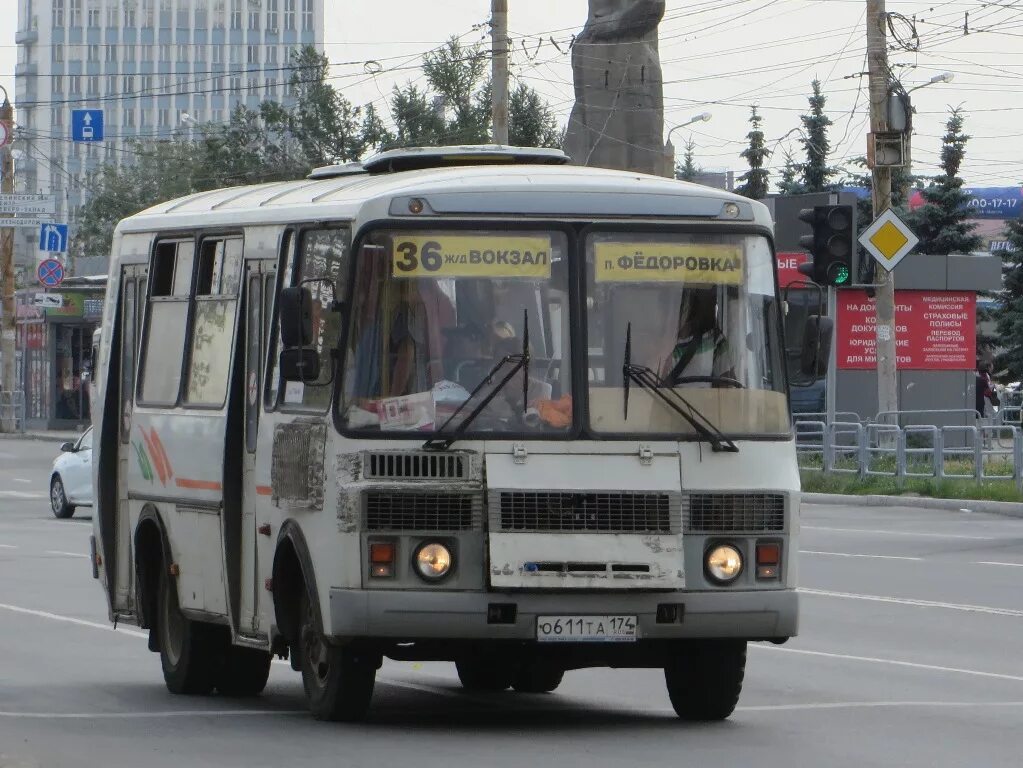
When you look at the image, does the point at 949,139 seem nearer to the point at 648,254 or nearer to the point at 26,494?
the point at 26,494

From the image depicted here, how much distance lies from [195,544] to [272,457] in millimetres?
1196

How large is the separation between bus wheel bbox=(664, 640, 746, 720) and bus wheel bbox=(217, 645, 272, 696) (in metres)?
2.38

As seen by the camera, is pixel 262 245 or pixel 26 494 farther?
pixel 26 494

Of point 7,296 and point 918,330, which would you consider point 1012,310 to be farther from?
point 7,296

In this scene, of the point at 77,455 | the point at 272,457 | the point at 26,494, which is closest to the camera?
the point at 272,457

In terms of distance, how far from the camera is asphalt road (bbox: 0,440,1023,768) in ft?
29.1

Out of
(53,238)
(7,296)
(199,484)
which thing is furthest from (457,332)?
(7,296)

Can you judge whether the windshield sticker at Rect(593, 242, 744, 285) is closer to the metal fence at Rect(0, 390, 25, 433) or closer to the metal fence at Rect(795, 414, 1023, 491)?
the metal fence at Rect(795, 414, 1023, 491)

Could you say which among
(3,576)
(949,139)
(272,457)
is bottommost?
(3,576)

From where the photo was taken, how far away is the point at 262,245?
414 inches

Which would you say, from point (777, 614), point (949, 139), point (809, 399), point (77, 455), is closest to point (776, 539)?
point (777, 614)

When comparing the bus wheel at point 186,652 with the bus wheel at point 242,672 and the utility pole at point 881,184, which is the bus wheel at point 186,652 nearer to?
the bus wheel at point 242,672

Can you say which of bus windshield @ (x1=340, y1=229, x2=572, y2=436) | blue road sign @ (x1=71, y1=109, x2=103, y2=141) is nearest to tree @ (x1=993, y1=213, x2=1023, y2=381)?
→ blue road sign @ (x1=71, y1=109, x2=103, y2=141)

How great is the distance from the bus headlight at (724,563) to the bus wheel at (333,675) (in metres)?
1.47
